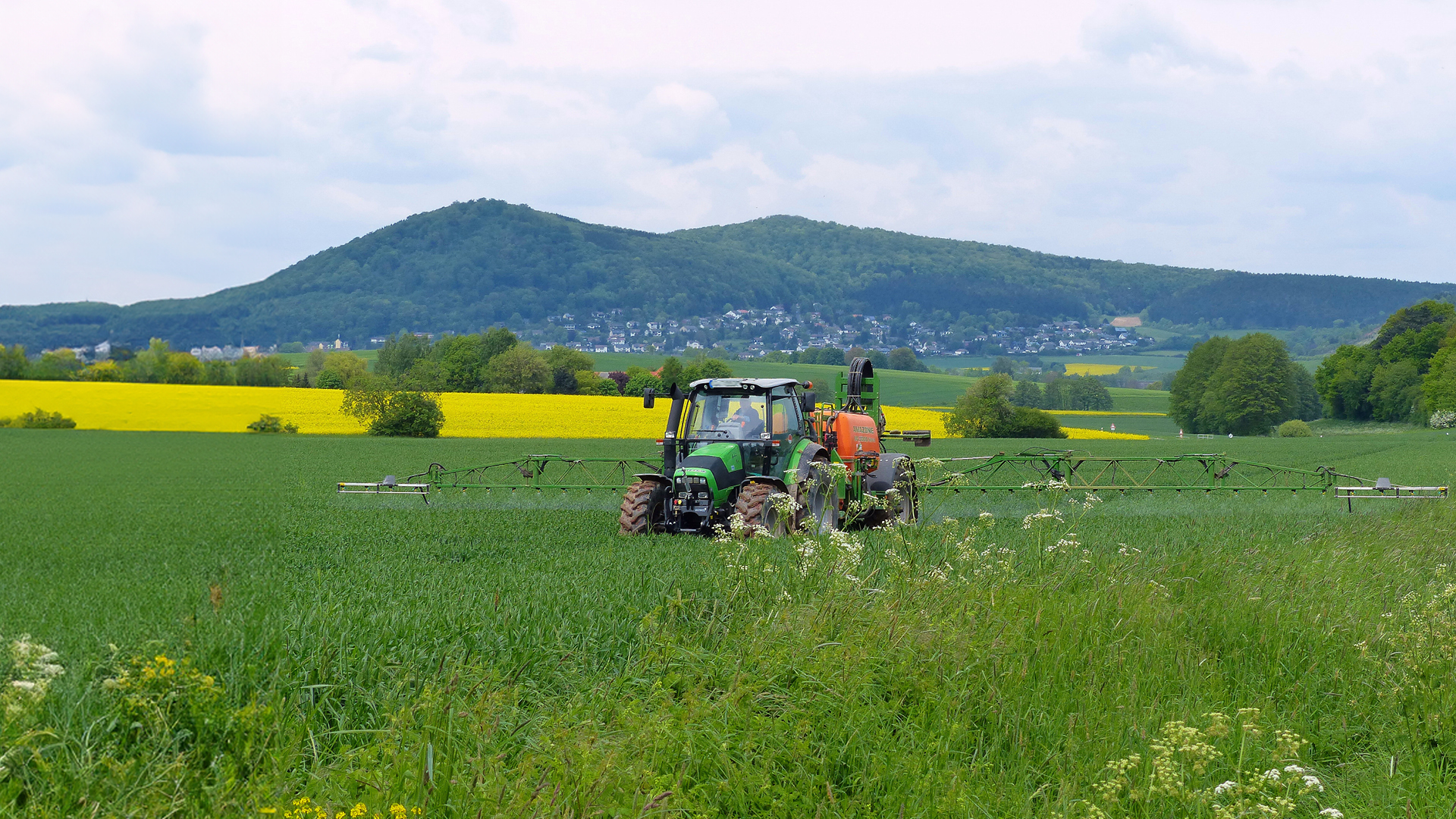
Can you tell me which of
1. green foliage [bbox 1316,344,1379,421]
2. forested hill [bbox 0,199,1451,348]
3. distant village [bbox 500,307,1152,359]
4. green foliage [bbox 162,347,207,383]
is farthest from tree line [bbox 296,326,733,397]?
forested hill [bbox 0,199,1451,348]

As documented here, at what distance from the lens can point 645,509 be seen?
556 inches

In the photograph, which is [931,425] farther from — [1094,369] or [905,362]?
[1094,369]

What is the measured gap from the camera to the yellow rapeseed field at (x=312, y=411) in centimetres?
5662

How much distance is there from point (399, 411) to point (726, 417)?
43342 millimetres

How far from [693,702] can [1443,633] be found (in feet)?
17.9

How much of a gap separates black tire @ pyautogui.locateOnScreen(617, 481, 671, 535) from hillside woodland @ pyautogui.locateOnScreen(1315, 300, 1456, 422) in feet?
265

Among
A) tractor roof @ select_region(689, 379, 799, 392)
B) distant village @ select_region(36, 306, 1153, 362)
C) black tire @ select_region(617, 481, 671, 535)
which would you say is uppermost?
distant village @ select_region(36, 306, 1153, 362)

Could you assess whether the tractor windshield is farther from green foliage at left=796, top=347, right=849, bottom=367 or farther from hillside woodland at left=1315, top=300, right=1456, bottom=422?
hillside woodland at left=1315, top=300, right=1456, bottom=422

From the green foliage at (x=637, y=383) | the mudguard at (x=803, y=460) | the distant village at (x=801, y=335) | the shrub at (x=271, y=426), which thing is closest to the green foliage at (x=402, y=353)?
the green foliage at (x=637, y=383)

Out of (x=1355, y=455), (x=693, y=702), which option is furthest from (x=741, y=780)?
(x=1355, y=455)

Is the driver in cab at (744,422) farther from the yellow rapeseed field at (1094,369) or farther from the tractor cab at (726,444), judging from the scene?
the yellow rapeseed field at (1094,369)

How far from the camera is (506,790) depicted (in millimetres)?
4277

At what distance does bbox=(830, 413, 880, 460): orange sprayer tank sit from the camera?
16234 mm

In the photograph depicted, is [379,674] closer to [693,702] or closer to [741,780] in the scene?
[693,702]
